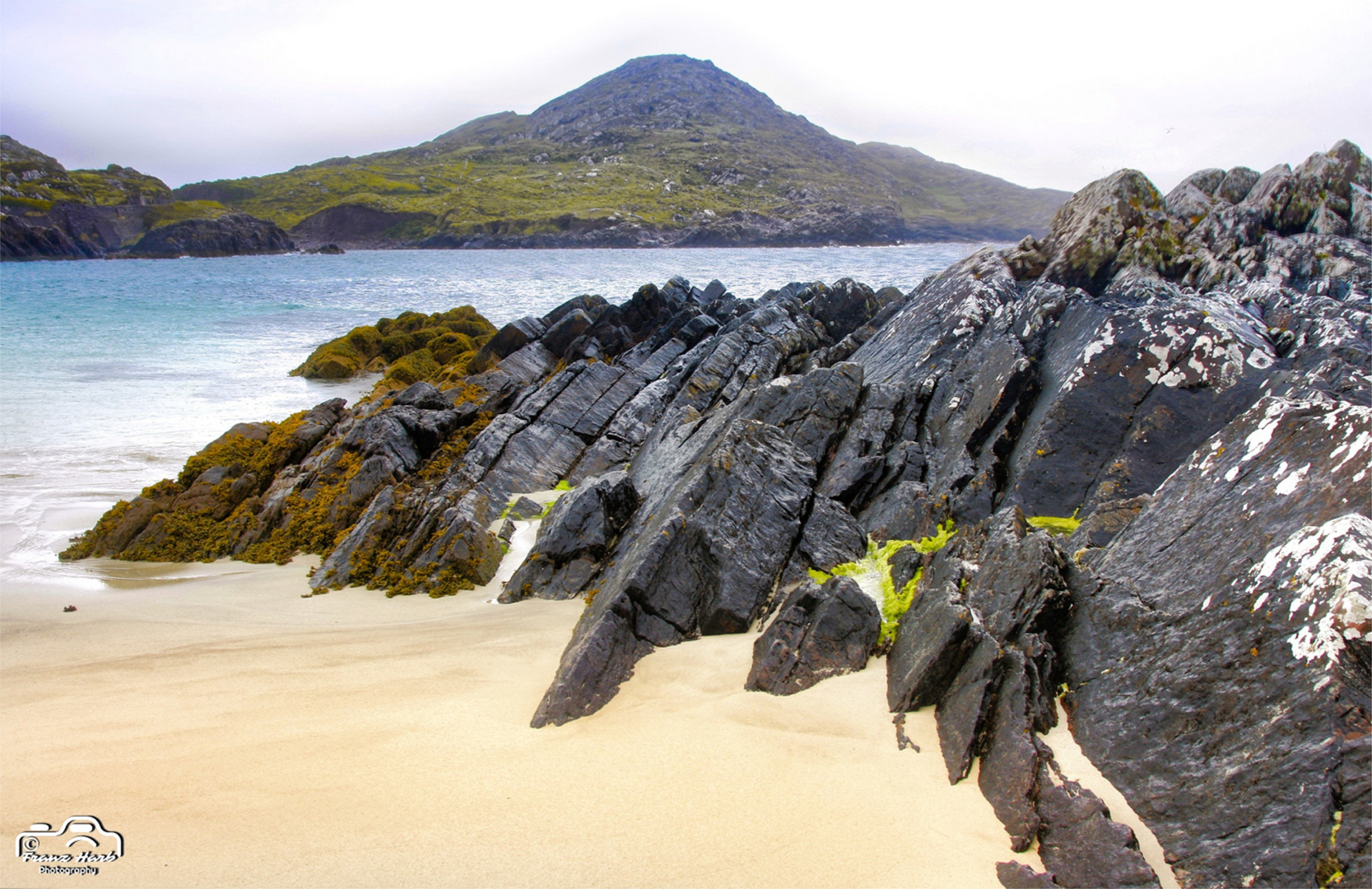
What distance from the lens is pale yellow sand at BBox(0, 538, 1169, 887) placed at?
4.98m

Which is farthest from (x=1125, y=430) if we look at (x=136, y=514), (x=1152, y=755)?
(x=136, y=514)

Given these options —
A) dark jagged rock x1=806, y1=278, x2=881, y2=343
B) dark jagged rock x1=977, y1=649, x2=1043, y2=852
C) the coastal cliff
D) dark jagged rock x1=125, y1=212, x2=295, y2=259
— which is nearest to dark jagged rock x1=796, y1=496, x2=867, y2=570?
dark jagged rock x1=977, y1=649, x2=1043, y2=852

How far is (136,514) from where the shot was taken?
13.9m

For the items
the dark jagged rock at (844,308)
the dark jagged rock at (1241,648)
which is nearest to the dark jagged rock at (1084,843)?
the dark jagged rock at (1241,648)

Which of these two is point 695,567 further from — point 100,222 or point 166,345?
point 100,222

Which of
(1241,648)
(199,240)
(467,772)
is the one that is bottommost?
(467,772)

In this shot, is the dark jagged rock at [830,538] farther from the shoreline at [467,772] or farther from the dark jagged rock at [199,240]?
the dark jagged rock at [199,240]

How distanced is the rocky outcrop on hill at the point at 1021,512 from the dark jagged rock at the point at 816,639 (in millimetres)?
37

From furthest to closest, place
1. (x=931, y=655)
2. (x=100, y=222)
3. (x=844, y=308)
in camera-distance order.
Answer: (x=100, y=222), (x=844, y=308), (x=931, y=655)

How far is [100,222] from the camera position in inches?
5349

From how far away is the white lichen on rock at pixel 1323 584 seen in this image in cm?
428

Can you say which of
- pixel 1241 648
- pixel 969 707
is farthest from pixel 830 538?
pixel 1241 648

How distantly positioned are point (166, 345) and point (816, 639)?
4365 cm

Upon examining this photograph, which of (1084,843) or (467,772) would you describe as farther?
(467,772)
